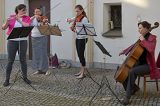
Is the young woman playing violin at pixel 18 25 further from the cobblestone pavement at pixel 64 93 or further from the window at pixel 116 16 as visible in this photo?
the window at pixel 116 16

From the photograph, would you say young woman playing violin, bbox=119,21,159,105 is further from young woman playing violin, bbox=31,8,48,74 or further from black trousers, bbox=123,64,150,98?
young woman playing violin, bbox=31,8,48,74

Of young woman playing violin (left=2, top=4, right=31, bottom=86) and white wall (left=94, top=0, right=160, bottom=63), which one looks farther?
white wall (left=94, top=0, right=160, bottom=63)

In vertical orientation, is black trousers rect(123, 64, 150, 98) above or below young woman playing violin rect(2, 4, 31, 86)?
below

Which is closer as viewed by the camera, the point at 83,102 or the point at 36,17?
the point at 83,102

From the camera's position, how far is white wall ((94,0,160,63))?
433 inches

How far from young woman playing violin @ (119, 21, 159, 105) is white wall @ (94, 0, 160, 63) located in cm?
337

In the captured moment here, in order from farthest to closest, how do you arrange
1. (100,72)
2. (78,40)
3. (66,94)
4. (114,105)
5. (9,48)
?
(100,72) → (78,40) → (9,48) → (66,94) → (114,105)

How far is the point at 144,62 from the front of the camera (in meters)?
7.71

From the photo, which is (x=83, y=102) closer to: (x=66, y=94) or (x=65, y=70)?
(x=66, y=94)

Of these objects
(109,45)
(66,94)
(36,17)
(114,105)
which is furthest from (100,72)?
(114,105)

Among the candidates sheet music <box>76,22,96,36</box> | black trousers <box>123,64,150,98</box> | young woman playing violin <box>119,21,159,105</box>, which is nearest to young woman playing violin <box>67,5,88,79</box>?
sheet music <box>76,22,96,36</box>

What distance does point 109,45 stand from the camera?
39.0 ft

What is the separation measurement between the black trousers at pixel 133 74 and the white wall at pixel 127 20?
3443 millimetres

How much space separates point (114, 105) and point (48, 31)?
294cm
